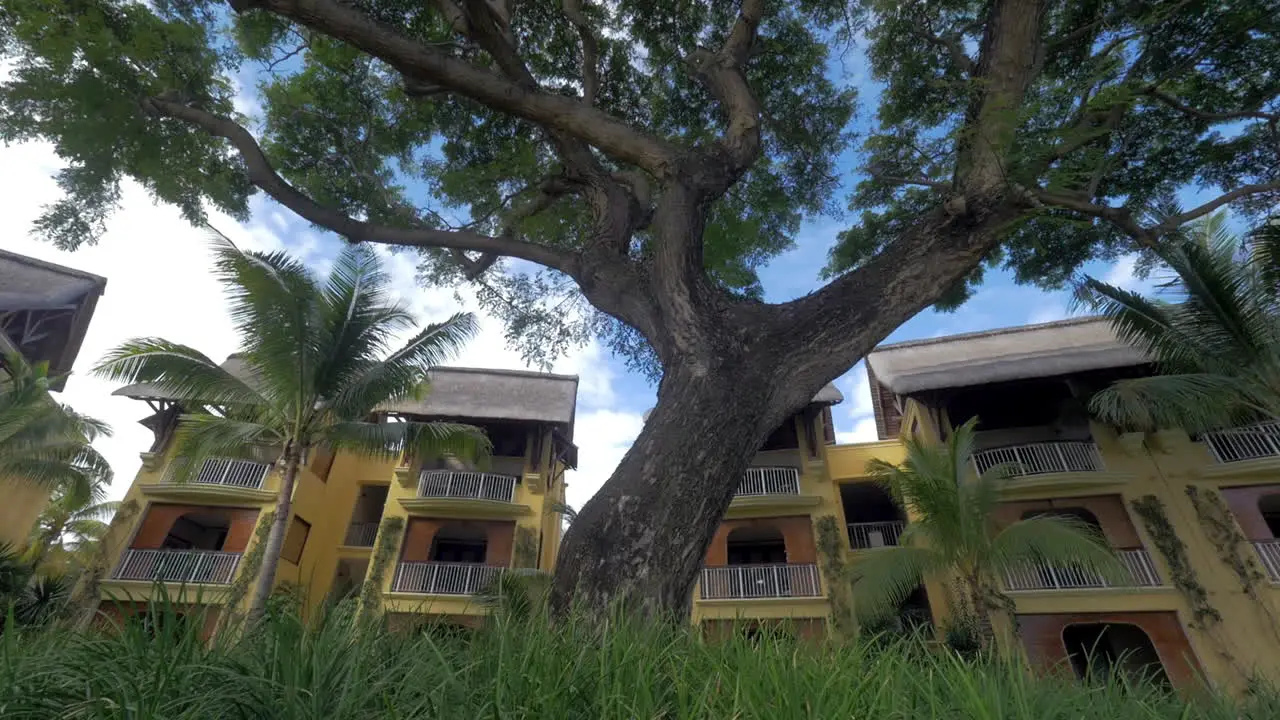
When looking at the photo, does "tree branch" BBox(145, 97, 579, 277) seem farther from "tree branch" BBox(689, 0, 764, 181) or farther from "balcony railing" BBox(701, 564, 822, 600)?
"balcony railing" BBox(701, 564, 822, 600)

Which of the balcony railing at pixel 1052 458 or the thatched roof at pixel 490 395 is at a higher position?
the thatched roof at pixel 490 395

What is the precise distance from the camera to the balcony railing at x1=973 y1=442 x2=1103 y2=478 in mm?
13055

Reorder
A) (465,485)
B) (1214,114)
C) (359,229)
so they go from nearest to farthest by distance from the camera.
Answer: (359,229) < (1214,114) < (465,485)

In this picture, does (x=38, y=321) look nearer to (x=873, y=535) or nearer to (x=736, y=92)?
(x=736, y=92)

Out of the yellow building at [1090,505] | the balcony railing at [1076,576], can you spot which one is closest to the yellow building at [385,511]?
the yellow building at [1090,505]

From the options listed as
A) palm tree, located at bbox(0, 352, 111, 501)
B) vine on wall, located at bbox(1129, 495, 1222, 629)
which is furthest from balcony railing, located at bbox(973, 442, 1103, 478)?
palm tree, located at bbox(0, 352, 111, 501)

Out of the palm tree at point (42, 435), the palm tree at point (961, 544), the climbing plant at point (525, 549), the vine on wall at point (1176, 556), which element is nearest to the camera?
the palm tree at point (961, 544)

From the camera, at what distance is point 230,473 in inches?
578

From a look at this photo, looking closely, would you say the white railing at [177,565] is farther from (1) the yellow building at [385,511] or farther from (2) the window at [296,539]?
(2) the window at [296,539]

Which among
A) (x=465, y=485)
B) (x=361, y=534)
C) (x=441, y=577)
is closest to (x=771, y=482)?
(x=465, y=485)

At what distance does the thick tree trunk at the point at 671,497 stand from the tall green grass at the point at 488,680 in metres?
0.63

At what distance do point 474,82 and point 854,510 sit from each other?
53.9 ft

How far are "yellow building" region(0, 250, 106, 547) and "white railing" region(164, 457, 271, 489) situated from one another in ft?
11.8

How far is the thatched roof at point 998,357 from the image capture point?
1328cm
